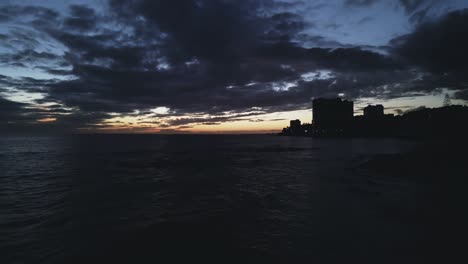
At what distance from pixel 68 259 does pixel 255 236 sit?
32.1 ft

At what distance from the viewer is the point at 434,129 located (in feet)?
591

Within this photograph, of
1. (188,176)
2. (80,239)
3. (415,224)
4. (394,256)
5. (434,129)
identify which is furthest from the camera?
(434,129)

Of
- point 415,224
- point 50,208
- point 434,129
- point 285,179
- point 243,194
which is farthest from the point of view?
point 434,129

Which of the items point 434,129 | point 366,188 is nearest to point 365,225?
point 366,188

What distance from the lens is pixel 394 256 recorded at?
11.2 m

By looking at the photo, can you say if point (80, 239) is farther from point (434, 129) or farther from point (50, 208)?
point (434, 129)

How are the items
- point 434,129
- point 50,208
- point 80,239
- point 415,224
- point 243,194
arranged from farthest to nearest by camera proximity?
point 434,129 < point 243,194 < point 50,208 < point 415,224 < point 80,239

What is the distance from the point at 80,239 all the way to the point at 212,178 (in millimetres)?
20773

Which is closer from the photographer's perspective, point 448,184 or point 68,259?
point 68,259

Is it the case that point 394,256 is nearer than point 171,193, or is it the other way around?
point 394,256

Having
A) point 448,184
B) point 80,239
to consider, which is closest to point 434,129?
point 448,184

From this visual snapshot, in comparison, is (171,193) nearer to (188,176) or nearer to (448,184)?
(188,176)

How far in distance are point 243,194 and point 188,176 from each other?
13.5 meters

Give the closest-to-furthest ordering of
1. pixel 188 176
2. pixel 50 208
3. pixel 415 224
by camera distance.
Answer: pixel 415 224 < pixel 50 208 < pixel 188 176
